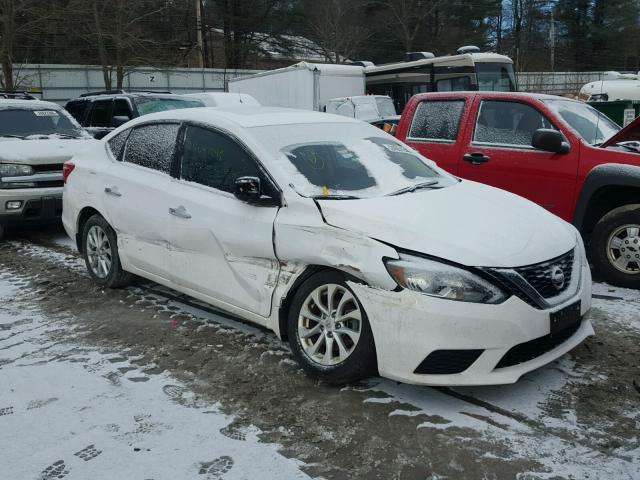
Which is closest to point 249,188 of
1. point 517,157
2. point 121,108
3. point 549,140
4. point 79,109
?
Result: point 549,140

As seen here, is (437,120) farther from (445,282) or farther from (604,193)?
(445,282)

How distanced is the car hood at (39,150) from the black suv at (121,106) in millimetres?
2673

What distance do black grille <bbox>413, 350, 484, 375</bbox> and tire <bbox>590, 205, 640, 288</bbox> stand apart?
300 cm

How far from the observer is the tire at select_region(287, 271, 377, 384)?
352 centimetres

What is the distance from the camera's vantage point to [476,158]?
6.46 meters

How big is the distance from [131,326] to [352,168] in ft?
6.87

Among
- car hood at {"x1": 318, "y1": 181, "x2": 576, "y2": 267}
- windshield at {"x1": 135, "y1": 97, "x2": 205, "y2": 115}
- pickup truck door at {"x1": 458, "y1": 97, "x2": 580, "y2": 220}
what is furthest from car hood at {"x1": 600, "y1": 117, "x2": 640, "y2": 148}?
windshield at {"x1": 135, "y1": 97, "x2": 205, "y2": 115}

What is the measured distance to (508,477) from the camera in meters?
2.82

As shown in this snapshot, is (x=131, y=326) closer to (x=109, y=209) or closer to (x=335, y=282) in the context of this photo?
(x=109, y=209)

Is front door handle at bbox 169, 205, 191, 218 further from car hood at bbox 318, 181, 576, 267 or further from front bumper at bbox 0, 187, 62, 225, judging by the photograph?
front bumper at bbox 0, 187, 62, 225

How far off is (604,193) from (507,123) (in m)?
1.24

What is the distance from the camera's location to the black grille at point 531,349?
337 centimetres

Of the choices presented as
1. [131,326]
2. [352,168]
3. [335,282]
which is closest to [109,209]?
[131,326]

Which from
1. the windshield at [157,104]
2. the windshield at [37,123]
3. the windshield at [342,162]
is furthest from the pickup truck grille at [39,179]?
the windshield at [342,162]
